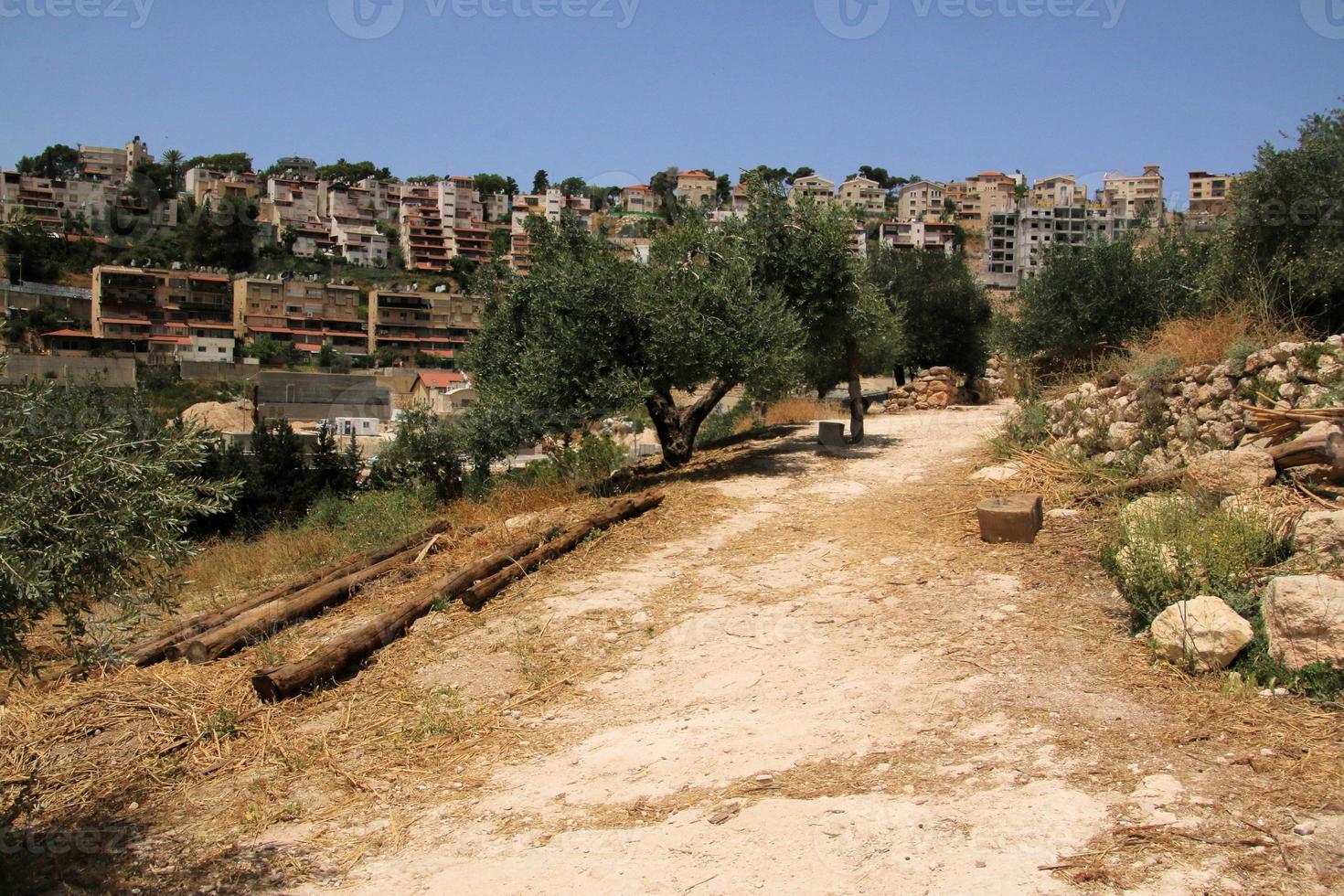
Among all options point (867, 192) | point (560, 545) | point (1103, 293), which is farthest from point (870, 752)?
point (867, 192)

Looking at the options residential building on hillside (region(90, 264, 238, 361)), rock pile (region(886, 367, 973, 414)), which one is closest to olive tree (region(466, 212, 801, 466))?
rock pile (region(886, 367, 973, 414))

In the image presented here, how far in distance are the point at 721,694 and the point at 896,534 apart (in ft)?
14.0

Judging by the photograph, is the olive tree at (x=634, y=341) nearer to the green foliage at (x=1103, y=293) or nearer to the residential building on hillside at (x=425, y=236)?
the green foliage at (x=1103, y=293)

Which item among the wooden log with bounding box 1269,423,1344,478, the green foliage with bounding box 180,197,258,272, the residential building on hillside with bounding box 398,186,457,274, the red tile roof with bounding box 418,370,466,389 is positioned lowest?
the wooden log with bounding box 1269,423,1344,478

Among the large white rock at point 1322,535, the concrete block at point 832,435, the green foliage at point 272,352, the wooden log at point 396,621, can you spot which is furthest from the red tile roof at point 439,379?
the large white rock at point 1322,535

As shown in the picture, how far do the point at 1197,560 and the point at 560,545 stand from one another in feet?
19.6

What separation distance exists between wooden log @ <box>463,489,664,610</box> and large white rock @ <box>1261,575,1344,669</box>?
244 inches

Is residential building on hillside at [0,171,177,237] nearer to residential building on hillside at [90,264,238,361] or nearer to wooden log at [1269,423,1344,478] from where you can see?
residential building on hillside at [90,264,238,361]

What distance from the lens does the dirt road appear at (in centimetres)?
412

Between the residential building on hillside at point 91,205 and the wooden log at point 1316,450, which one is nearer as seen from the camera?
the wooden log at point 1316,450

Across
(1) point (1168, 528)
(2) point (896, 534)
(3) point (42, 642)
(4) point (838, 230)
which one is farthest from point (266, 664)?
(4) point (838, 230)

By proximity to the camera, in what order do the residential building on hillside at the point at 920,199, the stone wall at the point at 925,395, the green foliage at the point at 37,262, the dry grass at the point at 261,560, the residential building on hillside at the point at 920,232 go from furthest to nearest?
the residential building on hillside at the point at 920,199 → the residential building on hillside at the point at 920,232 → the green foliage at the point at 37,262 → the stone wall at the point at 925,395 → the dry grass at the point at 261,560

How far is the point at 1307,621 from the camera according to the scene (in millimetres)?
5406

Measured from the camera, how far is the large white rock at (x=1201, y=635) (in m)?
5.72
